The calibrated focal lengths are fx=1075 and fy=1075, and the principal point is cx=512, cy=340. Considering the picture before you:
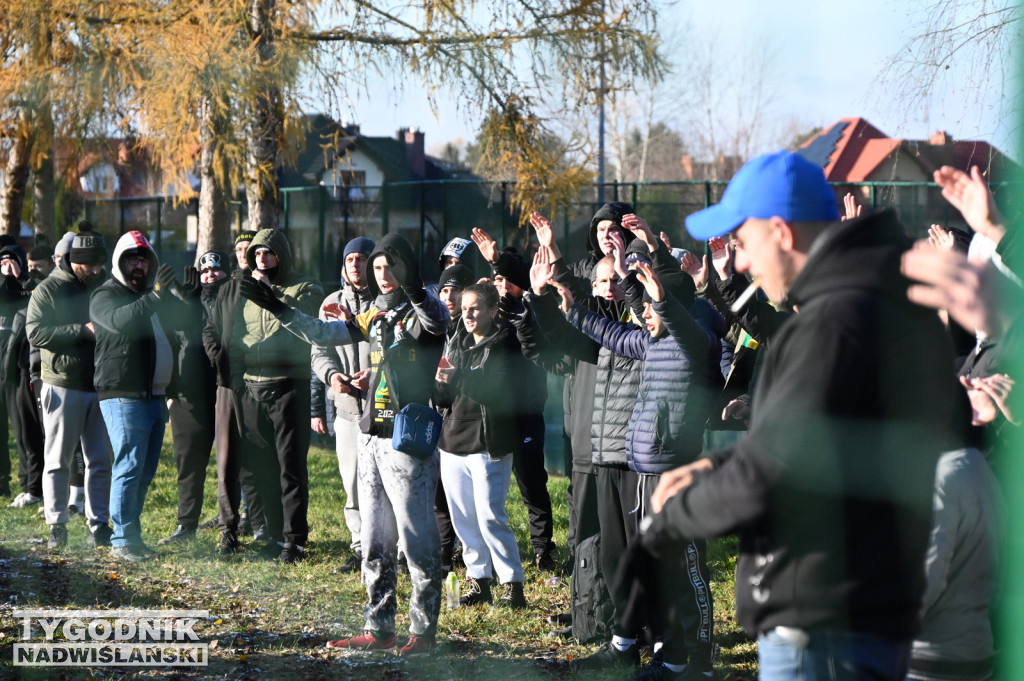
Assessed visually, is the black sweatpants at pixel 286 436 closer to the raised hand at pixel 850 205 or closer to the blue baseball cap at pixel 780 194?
the raised hand at pixel 850 205

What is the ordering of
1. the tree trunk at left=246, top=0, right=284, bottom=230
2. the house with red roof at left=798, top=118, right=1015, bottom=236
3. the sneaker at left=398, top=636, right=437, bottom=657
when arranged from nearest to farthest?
the sneaker at left=398, top=636, right=437, bottom=657
the tree trunk at left=246, top=0, right=284, bottom=230
the house with red roof at left=798, top=118, right=1015, bottom=236

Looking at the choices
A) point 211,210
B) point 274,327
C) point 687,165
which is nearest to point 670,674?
point 274,327

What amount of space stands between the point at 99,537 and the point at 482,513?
282 cm

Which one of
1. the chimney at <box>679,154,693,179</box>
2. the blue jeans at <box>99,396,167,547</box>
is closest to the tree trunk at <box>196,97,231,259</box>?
the blue jeans at <box>99,396,167,547</box>

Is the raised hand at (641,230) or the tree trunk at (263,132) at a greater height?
the tree trunk at (263,132)

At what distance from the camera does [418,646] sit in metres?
4.81

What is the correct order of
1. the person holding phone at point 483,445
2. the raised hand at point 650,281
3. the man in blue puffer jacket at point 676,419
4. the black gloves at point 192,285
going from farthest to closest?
the black gloves at point 192,285
the person holding phone at point 483,445
the man in blue puffer jacket at point 676,419
the raised hand at point 650,281

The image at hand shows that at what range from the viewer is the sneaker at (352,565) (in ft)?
20.7

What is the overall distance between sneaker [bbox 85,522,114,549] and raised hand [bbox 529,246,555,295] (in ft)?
12.3

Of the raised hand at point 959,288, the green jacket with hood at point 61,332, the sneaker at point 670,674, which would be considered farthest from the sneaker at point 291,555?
the raised hand at point 959,288

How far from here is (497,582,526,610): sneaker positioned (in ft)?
18.2

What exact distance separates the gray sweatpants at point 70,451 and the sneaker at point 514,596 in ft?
9.48

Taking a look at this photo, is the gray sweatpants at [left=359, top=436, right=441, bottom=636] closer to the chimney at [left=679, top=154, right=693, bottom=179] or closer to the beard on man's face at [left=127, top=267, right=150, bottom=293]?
the beard on man's face at [left=127, top=267, right=150, bottom=293]

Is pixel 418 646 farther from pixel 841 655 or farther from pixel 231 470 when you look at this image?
pixel 841 655
